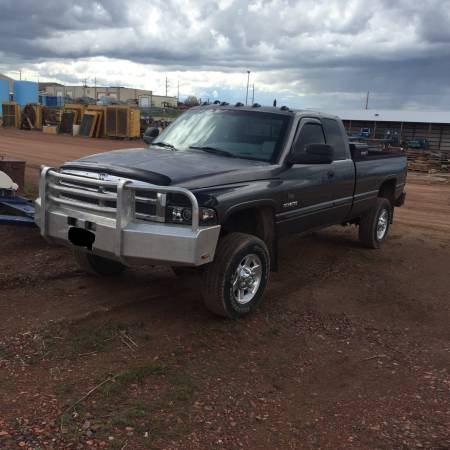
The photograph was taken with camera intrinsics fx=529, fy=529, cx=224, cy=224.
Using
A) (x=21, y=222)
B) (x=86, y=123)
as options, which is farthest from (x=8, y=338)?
(x=86, y=123)

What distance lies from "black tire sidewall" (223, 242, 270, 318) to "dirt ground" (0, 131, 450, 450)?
0.15 m

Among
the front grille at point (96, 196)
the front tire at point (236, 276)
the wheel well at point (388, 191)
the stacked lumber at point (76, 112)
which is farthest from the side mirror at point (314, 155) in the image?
the stacked lumber at point (76, 112)

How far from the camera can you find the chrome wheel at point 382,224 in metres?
8.11

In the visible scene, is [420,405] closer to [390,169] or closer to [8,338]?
[8,338]

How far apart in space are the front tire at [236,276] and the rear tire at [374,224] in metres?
3.27

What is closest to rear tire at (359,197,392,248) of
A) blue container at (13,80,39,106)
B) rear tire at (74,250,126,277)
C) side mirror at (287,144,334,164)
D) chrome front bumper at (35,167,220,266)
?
side mirror at (287,144,334,164)

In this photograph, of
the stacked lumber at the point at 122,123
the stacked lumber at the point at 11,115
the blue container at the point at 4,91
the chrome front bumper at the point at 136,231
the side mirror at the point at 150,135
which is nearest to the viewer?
the chrome front bumper at the point at 136,231

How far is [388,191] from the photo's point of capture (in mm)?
8570

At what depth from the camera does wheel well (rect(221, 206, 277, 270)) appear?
17.0ft

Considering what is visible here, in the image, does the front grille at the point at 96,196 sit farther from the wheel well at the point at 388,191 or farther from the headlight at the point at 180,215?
the wheel well at the point at 388,191

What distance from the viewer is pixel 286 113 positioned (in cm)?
594

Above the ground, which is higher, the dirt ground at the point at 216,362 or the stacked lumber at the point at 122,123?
the stacked lumber at the point at 122,123

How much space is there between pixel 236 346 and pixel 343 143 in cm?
356

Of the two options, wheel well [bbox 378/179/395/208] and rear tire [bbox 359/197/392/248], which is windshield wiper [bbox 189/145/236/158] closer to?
rear tire [bbox 359/197/392/248]
